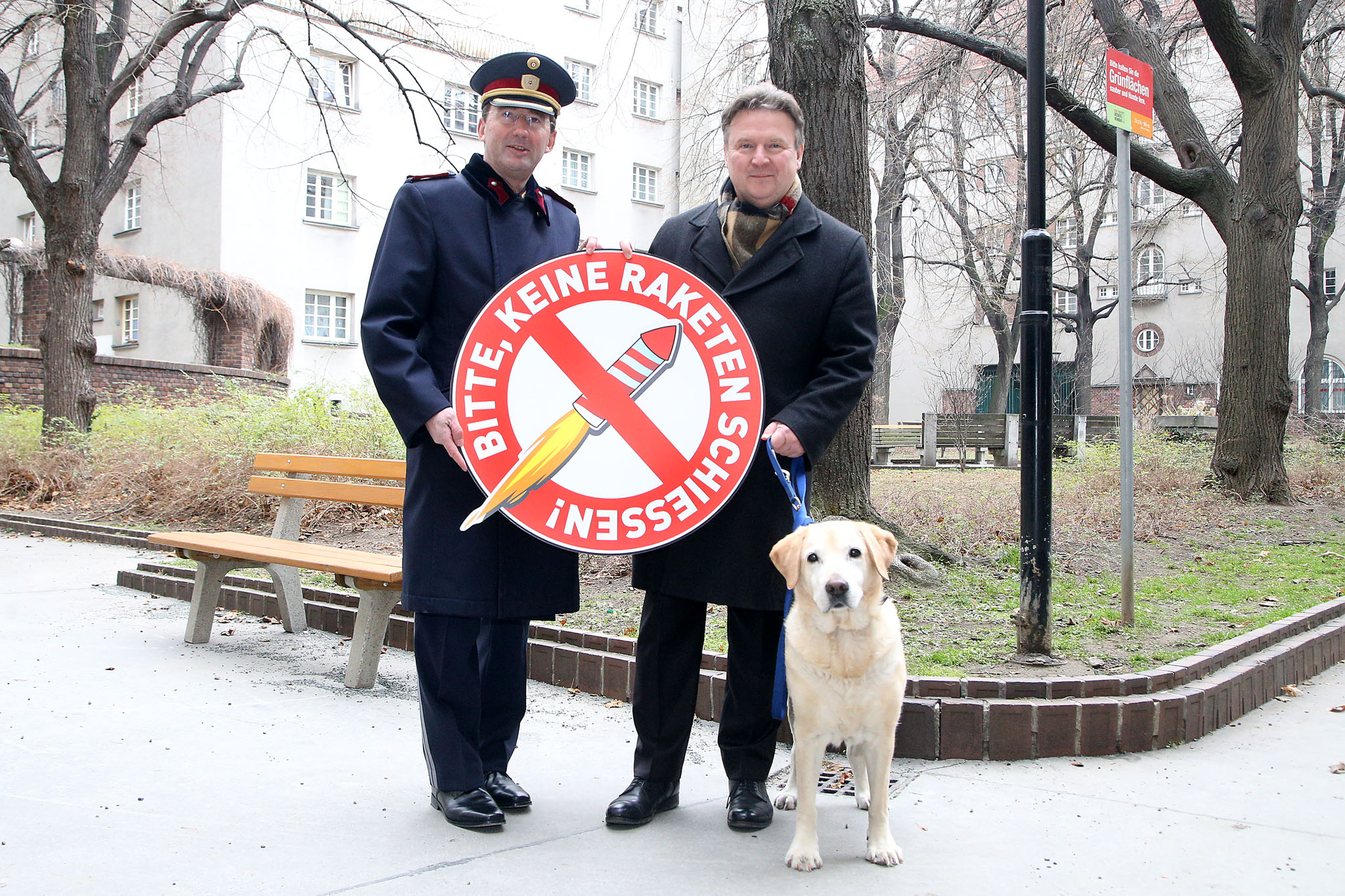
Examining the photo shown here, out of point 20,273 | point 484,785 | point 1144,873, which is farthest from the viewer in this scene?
point 20,273

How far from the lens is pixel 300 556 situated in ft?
18.5

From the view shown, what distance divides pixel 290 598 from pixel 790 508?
4.14 metres

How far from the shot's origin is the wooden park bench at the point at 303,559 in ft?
17.0

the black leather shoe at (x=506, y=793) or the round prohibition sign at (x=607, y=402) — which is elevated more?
the round prohibition sign at (x=607, y=402)

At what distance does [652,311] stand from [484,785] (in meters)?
1.65

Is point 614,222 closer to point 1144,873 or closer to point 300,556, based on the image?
point 300,556

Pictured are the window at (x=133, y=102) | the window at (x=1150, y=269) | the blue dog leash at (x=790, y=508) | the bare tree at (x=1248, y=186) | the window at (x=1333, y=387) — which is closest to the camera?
the blue dog leash at (x=790, y=508)

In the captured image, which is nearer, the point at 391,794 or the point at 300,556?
the point at 391,794

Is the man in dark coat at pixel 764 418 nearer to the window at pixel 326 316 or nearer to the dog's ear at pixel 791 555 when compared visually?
the dog's ear at pixel 791 555

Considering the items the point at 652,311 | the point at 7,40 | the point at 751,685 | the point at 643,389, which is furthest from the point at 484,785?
the point at 7,40

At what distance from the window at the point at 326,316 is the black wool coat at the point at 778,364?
1014 inches

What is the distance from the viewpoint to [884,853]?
314cm

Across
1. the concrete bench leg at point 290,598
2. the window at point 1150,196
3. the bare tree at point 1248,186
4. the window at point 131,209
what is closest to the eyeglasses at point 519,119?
the concrete bench leg at point 290,598

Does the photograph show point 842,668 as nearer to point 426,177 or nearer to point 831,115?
point 426,177
